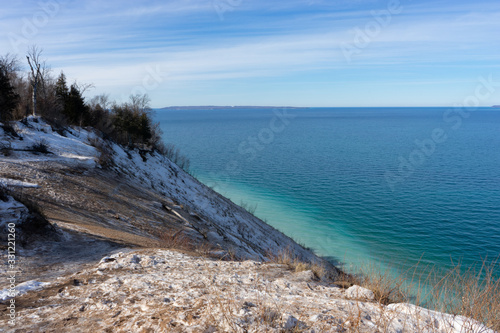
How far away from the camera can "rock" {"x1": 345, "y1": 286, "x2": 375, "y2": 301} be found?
→ 583cm

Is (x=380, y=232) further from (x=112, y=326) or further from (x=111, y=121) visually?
(x=111, y=121)

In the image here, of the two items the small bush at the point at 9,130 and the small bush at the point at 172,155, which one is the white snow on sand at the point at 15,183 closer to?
the small bush at the point at 9,130

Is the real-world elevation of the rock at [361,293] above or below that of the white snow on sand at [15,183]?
above

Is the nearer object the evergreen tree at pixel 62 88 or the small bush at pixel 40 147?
the small bush at pixel 40 147

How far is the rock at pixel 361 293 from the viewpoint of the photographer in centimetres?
583

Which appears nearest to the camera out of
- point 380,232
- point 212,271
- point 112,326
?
point 112,326

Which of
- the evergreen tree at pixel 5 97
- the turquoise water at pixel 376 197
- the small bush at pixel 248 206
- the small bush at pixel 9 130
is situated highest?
the evergreen tree at pixel 5 97

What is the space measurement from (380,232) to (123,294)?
33579mm

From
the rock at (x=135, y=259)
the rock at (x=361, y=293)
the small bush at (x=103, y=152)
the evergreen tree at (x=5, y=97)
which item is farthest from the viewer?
the evergreen tree at (x=5, y=97)

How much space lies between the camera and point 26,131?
2138 cm

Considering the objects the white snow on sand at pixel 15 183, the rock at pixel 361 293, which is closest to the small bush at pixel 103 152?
the white snow on sand at pixel 15 183

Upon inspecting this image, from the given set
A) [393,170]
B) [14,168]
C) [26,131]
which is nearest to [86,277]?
[14,168]

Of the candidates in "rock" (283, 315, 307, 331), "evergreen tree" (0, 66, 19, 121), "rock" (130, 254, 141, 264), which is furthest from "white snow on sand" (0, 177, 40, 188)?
"evergreen tree" (0, 66, 19, 121)

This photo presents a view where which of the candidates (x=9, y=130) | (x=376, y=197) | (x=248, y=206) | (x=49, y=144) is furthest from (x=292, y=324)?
(x=376, y=197)
